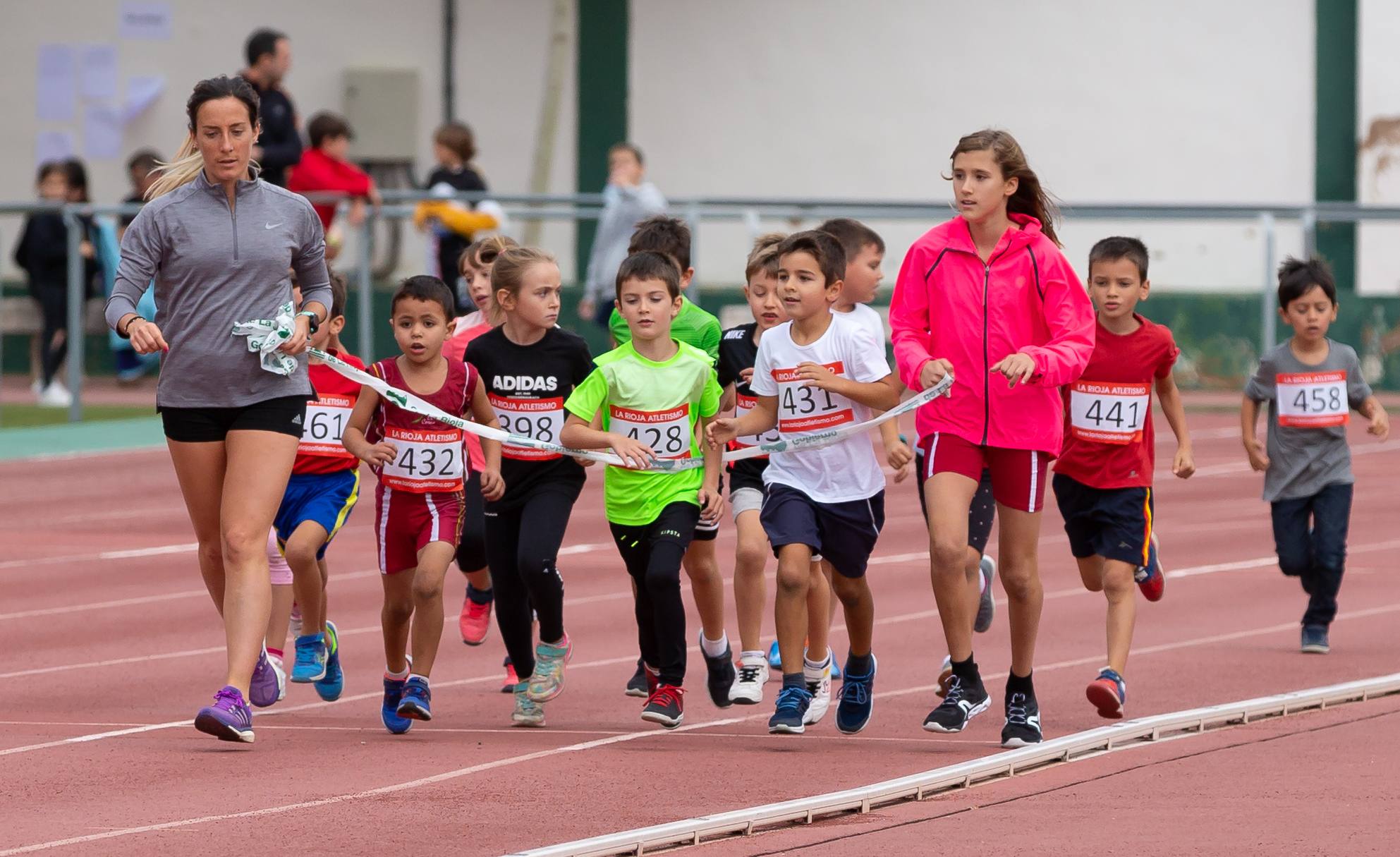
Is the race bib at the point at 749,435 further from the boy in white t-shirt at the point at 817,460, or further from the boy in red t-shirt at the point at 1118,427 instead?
the boy in red t-shirt at the point at 1118,427

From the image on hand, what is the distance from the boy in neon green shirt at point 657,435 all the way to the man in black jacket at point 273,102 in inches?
417

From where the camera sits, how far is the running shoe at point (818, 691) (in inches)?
340

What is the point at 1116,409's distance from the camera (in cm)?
911

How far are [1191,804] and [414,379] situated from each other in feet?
11.0

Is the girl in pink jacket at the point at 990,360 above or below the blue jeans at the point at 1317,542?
above

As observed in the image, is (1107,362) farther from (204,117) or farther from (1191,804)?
(204,117)

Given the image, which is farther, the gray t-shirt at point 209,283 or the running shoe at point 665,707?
the running shoe at point 665,707

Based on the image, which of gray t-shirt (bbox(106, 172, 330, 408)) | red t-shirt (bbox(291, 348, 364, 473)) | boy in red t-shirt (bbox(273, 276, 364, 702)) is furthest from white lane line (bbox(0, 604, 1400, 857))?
gray t-shirt (bbox(106, 172, 330, 408))

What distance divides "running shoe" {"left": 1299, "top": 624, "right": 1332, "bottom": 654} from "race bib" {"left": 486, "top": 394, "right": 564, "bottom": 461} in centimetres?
379

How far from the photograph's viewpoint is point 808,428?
8.47 m

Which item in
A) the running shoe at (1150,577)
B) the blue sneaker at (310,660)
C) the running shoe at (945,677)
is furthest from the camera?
the blue sneaker at (310,660)

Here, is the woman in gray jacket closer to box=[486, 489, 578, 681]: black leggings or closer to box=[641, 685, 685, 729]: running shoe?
box=[486, 489, 578, 681]: black leggings

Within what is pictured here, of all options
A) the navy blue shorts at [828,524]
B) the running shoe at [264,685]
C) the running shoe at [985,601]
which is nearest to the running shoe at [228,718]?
the running shoe at [264,685]

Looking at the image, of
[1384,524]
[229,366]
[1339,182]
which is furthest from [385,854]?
[1339,182]
